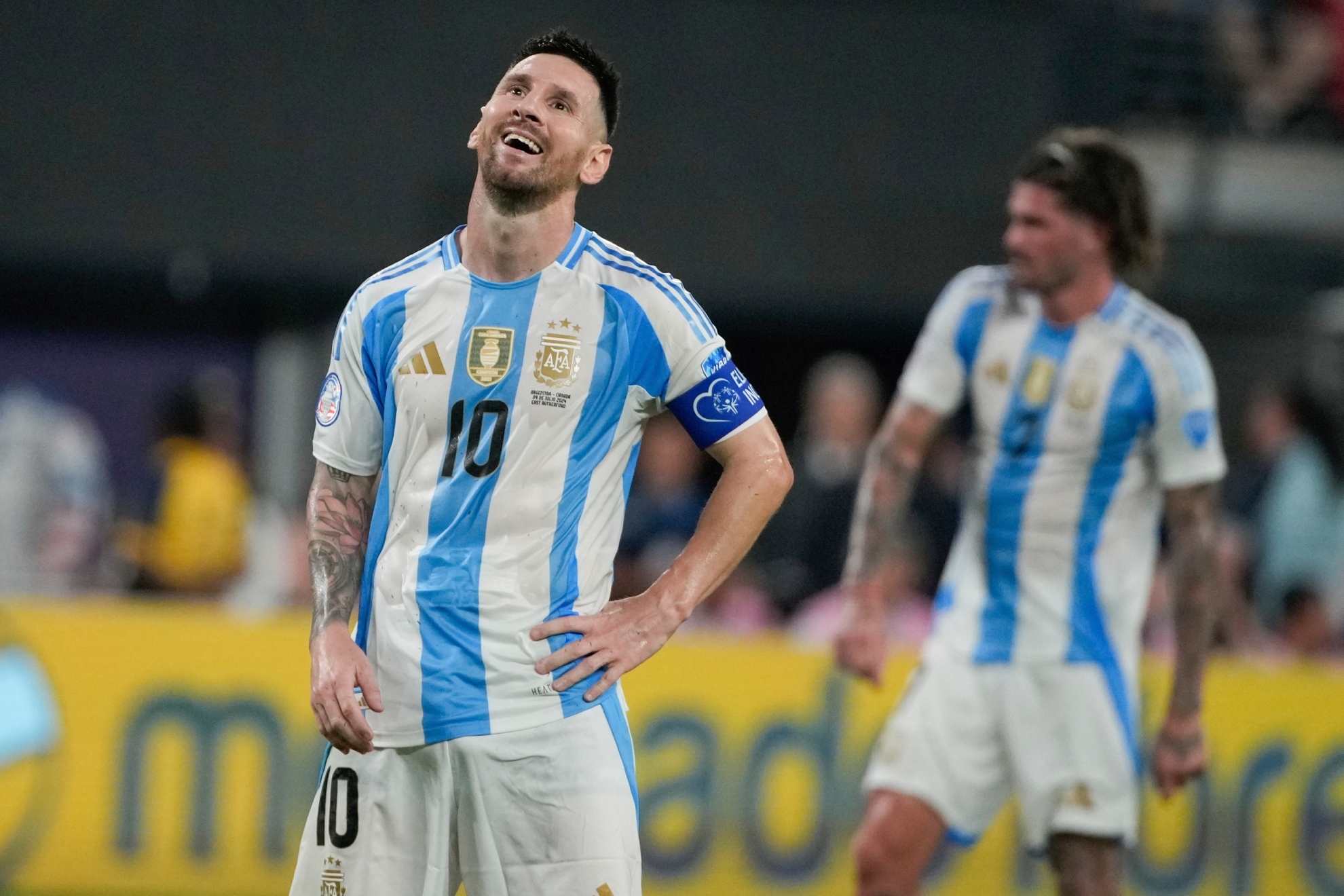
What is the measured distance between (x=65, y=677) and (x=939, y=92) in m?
7.76

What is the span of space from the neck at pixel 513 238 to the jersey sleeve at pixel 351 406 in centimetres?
27

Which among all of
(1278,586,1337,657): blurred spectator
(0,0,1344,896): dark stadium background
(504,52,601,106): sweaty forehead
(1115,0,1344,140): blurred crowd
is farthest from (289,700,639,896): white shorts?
(1115,0,1344,140): blurred crowd

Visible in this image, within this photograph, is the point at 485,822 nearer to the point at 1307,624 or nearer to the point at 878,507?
the point at 878,507

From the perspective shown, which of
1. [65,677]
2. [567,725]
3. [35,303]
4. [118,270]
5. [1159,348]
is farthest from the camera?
[35,303]

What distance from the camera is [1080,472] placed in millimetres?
5074

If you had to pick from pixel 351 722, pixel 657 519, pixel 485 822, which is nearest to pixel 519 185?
pixel 351 722

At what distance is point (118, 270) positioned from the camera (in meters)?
12.3

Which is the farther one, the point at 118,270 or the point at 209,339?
the point at 209,339

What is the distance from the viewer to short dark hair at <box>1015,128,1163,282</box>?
5.12 meters

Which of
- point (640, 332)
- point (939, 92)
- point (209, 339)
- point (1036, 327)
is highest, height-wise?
point (939, 92)

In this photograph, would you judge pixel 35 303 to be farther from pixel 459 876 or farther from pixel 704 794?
pixel 459 876

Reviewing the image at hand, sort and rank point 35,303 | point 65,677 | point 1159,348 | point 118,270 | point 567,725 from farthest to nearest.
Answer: point 35,303, point 118,270, point 65,677, point 1159,348, point 567,725

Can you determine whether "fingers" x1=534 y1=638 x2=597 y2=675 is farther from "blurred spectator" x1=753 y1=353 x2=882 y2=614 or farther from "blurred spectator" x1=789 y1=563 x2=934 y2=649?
"blurred spectator" x1=753 y1=353 x2=882 y2=614

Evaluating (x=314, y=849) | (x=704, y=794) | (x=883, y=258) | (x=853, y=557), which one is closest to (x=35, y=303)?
(x=883, y=258)
